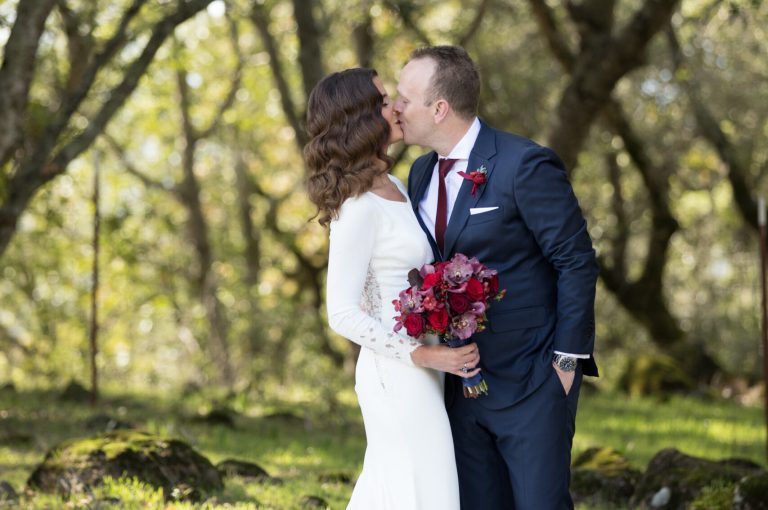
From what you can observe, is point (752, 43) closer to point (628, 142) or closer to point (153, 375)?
point (628, 142)

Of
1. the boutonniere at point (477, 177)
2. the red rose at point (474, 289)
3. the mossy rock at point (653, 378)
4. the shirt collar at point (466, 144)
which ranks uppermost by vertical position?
the shirt collar at point (466, 144)

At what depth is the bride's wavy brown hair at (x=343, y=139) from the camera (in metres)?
3.98

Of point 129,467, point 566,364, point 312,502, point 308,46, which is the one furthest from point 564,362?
point 308,46

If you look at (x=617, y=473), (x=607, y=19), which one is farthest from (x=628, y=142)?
(x=617, y=473)

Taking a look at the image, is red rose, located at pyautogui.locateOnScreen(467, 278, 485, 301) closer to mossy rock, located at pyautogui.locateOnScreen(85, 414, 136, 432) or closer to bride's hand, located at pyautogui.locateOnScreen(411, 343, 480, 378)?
bride's hand, located at pyautogui.locateOnScreen(411, 343, 480, 378)

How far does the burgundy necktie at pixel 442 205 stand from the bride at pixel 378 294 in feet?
0.42

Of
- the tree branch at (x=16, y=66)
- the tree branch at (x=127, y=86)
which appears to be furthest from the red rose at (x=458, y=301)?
the tree branch at (x=127, y=86)

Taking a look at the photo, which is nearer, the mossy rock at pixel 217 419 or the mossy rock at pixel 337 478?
the mossy rock at pixel 337 478

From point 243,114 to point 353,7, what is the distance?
899 centimetres

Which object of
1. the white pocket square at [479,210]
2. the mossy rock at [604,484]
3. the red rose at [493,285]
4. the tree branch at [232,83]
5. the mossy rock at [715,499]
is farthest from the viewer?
the tree branch at [232,83]

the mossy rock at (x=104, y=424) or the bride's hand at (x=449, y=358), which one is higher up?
the bride's hand at (x=449, y=358)

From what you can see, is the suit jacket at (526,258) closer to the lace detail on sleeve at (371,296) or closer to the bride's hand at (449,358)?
the bride's hand at (449,358)

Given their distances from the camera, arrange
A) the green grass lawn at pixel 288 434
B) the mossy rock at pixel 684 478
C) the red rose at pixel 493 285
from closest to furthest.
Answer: the red rose at pixel 493 285
the mossy rock at pixel 684 478
the green grass lawn at pixel 288 434

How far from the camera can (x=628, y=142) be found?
13875 mm
